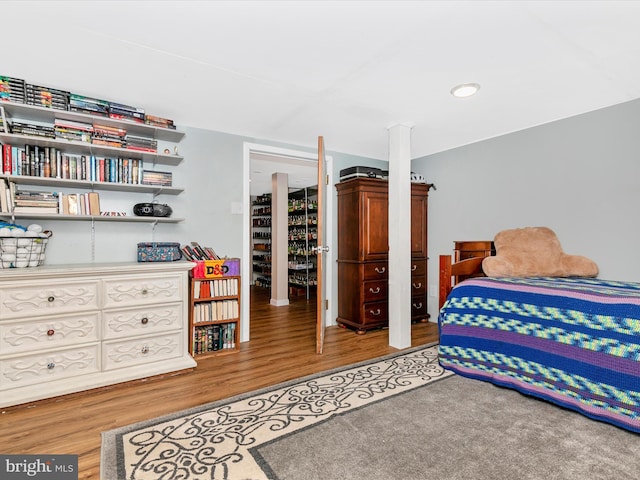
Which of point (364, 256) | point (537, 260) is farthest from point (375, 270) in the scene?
point (537, 260)

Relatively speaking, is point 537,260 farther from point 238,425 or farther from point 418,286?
point 238,425

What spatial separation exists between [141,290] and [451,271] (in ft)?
8.15

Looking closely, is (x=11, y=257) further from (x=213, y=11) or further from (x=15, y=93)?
(x=213, y=11)

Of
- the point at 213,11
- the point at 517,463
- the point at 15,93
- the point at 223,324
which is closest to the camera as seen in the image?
the point at 517,463

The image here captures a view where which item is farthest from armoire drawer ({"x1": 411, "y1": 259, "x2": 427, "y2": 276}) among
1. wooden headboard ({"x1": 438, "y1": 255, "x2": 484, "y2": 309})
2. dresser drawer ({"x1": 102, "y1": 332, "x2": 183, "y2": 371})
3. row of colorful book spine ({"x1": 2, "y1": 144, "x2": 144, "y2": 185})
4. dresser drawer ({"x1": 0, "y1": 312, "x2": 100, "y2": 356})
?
dresser drawer ({"x1": 0, "y1": 312, "x2": 100, "y2": 356})

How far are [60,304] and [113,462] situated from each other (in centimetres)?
122

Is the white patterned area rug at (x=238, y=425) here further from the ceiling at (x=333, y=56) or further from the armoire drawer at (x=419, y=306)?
the ceiling at (x=333, y=56)

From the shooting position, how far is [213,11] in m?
1.59

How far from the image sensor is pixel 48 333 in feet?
7.01

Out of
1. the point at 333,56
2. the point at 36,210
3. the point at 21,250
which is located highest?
the point at 333,56

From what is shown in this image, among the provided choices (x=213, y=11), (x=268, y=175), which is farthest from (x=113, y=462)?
(x=268, y=175)

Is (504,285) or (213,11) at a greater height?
(213,11)

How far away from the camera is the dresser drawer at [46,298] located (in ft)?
6.66

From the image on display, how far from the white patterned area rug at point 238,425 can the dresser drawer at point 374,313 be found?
1.06 metres
